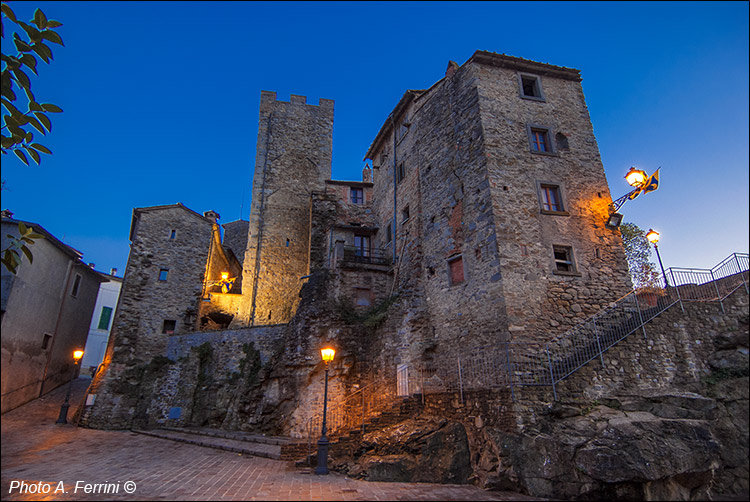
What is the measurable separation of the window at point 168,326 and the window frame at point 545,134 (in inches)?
825

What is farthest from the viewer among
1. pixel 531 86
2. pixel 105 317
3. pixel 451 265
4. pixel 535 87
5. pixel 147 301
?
pixel 105 317

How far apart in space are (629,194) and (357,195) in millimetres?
15496

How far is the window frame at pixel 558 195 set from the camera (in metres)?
14.9

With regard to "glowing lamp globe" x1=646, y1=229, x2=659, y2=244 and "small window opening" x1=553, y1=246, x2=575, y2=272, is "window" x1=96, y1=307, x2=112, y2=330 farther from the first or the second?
"glowing lamp globe" x1=646, y1=229, x2=659, y2=244

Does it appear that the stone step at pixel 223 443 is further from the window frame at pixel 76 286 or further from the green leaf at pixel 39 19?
the green leaf at pixel 39 19

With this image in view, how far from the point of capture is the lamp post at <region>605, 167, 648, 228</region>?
543 inches

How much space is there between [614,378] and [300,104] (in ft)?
95.1

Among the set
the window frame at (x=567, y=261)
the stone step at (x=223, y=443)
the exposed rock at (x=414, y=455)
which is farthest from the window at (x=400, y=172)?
the stone step at (x=223, y=443)

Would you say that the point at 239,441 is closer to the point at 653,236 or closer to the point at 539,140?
the point at 539,140

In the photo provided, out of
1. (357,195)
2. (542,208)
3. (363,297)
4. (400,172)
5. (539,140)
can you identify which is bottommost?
(363,297)

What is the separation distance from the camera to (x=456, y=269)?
15664 millimetres

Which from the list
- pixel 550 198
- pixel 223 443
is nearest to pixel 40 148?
pixel 223 443

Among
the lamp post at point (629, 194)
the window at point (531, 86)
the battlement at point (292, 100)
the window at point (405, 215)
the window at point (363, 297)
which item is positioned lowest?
the window at point (363, 297)

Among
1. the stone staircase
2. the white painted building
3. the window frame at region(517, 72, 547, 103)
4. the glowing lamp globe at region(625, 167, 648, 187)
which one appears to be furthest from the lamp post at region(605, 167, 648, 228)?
the white painted building
